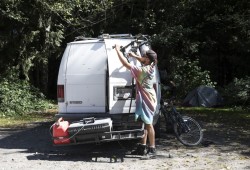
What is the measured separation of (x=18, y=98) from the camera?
60.2ft

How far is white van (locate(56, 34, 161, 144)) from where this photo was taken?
8.51 metres

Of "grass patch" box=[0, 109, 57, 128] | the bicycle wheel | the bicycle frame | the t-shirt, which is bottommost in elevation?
"grass patch" box=[0, 109, 57, 128]

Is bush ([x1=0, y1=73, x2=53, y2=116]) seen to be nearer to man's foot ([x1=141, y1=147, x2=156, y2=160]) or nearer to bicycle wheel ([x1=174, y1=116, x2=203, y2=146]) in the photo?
bicycle wheel ([x1=174, y1=116, x2=203, y2=146])

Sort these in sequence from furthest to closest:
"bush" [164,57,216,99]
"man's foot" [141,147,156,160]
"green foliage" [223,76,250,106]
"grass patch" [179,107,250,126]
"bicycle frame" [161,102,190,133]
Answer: "bush" [164,57,216,99] < "green foliage" [223,76,250,106] < "grass patch" [179,107,250,126] < "bicycle frame" [161,102,190,133] < "man's foot" [141,147,156,160]

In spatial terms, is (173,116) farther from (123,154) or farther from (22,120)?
(22,120)

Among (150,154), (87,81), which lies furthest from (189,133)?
(87,81)

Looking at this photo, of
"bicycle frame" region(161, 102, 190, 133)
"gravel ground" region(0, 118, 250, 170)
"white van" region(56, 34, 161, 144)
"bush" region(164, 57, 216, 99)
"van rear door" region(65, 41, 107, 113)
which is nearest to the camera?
"gravel ground" region(0, 118, 250, 170)

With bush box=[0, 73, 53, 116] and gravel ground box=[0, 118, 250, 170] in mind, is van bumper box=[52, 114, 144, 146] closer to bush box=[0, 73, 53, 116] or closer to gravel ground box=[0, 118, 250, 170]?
gravel ground box=[0, 118, 250, 170]

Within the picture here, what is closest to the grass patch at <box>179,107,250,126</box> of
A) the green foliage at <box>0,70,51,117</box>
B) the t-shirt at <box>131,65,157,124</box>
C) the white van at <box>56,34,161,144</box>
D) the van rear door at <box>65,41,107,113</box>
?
the white van at <box>56,34,161,144</box>

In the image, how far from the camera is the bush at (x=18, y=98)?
17312 mm

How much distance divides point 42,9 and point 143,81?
41.2ft

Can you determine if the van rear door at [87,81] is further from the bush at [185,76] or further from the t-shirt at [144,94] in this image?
the bush at [185,76]

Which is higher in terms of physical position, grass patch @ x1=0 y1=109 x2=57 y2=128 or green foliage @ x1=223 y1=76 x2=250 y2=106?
green foliage @ x1=223 y1=76 x2=250 y2=106

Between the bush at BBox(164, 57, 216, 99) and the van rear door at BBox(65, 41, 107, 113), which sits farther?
the bush at BBox(164, 57, 216, 99)
